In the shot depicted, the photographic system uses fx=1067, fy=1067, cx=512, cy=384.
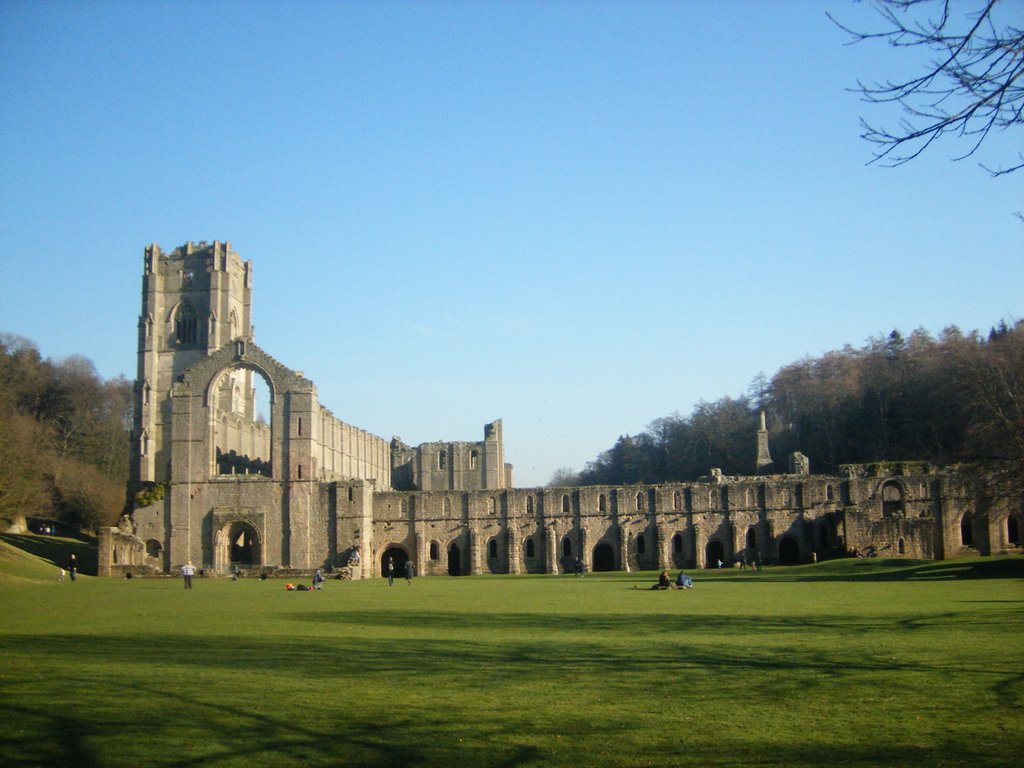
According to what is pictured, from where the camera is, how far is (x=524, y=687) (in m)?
13.2

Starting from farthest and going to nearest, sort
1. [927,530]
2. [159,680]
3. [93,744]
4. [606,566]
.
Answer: [606,566] < [927,530] < [159,680] < [93,744]

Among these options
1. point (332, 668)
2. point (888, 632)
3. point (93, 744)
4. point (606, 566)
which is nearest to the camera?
point (93, 744)

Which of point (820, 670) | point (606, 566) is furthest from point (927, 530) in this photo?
point (820, 670)

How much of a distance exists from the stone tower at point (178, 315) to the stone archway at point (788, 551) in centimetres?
4054

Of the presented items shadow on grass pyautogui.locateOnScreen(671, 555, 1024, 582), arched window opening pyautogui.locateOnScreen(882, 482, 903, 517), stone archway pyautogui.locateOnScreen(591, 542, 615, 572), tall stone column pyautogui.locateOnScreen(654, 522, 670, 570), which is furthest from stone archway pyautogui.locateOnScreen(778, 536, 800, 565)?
stone archway pyautogui.locateOnScreen(591, 542, 615, 572)

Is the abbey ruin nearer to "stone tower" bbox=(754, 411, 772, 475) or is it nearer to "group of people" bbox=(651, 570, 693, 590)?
"stone tower" bbox=(754, 411, 772, 475)

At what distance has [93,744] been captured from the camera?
10.2m

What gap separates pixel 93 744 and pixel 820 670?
356 inches

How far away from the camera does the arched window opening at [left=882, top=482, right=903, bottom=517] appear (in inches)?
2367

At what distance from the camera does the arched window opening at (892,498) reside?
60.1 metres

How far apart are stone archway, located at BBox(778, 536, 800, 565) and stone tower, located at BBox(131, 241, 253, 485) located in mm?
40543

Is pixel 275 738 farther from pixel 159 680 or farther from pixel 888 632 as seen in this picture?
pixel 888 632

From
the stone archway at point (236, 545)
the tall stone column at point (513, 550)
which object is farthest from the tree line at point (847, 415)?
the stone archway at point (236, 545)

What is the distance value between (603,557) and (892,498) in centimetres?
1699
